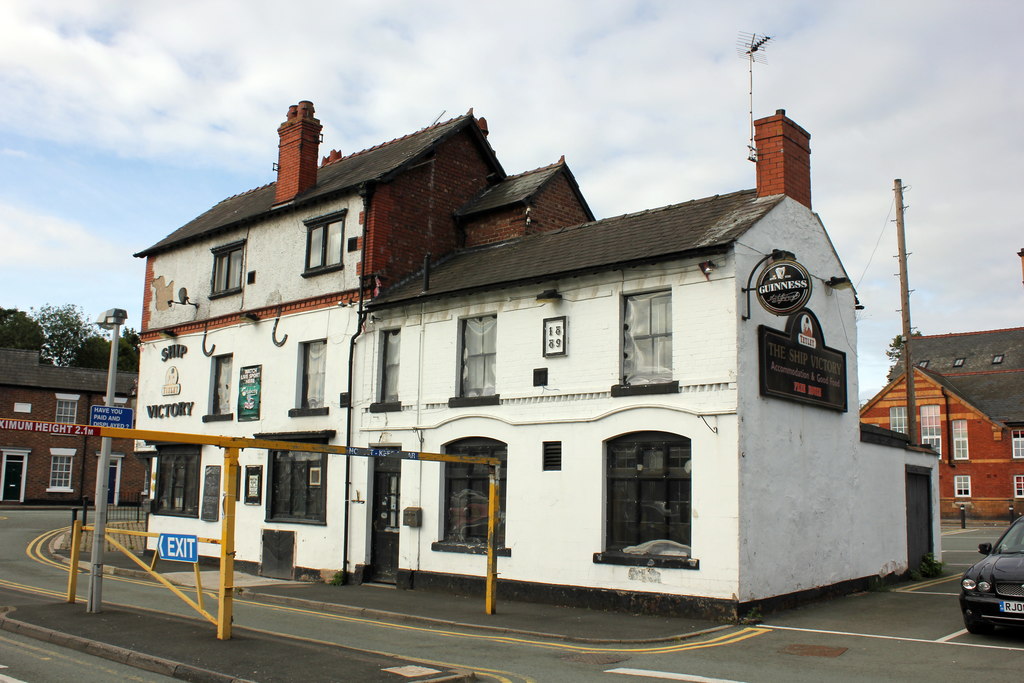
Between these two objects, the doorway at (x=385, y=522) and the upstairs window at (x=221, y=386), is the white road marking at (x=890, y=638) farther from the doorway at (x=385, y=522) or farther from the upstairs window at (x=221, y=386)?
the upstairs window at (x=221, y=386)

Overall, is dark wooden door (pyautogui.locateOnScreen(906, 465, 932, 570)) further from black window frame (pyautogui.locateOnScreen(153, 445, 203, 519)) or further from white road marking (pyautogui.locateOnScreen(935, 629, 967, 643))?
black window frame (pyautogui.locateOnScreen(153, 445, 203, 519))

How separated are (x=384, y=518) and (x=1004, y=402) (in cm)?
4241

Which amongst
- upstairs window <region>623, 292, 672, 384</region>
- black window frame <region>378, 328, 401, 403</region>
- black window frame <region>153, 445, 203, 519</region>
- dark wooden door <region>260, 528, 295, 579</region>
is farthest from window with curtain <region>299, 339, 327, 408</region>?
upstairs window <region>623, 292, 672, 384</region>

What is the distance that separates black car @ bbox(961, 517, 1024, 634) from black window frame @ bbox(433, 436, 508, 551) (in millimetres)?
Answer: 7625

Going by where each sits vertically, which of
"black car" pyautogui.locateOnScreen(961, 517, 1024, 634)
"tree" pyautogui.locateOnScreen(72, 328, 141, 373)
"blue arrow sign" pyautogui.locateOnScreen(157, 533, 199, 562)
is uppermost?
"tree" pyautogui.locateOnScreen(72, 328, 141, 373)

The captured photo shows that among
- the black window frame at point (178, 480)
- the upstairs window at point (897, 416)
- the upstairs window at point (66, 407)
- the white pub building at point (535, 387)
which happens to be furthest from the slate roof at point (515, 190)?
the upstairs window at point (897, 416)

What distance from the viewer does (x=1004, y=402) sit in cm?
4766

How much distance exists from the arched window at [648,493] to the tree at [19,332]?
7482 cm

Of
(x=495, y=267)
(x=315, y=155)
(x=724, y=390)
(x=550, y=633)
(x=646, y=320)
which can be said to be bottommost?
(x=550, y=633)

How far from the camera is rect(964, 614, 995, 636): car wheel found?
11125 millimetres

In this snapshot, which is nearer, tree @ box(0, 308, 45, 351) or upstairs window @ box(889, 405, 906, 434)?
upstairs window @ box(889, 405, 906, 434)

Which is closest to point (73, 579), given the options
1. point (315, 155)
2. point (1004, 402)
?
point (315, 155)

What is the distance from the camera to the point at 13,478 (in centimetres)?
4450

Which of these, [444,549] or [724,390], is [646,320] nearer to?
[724,390]
